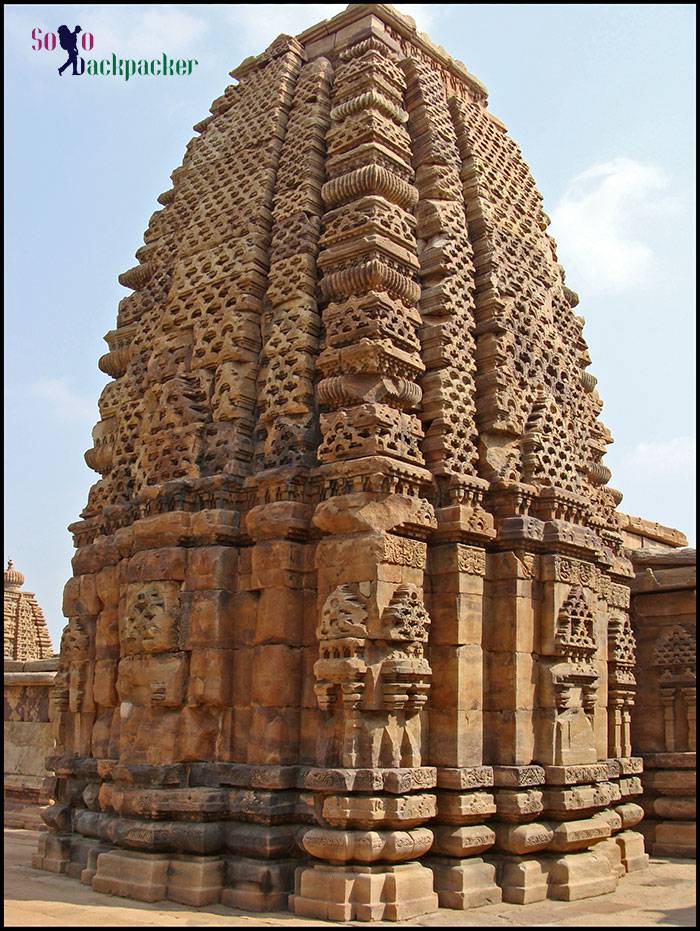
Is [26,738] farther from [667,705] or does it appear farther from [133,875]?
[667,705]

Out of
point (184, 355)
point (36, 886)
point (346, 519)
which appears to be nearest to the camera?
point (346, 519)

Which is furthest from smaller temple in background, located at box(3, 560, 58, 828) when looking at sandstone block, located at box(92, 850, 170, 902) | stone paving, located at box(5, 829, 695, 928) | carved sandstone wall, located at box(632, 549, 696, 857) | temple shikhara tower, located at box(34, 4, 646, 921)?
carved sandstone wall, located at box(632, 549, 696, 857)

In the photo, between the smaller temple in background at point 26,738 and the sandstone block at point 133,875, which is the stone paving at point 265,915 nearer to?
the sandstone block at point 133,875

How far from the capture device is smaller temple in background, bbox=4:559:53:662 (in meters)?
24.8

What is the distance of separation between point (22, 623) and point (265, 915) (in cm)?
1954

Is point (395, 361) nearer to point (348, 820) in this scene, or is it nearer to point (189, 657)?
point (189, 657)

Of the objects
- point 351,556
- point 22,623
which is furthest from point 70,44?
point 22,623

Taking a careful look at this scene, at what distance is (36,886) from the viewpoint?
8.65 meters

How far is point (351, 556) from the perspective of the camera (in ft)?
26.3

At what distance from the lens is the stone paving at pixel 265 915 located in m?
7.11

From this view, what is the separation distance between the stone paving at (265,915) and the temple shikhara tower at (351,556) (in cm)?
18

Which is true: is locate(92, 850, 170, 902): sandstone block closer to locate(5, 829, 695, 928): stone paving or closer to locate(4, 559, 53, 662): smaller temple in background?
locate(5, 829, 695, 928): stone paving

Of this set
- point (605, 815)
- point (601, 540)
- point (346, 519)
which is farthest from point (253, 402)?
point (605, 815)

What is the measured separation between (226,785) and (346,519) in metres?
2.48
